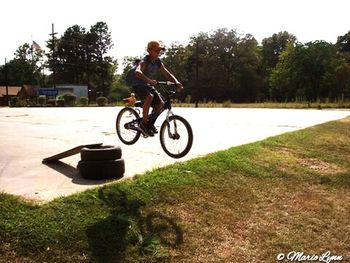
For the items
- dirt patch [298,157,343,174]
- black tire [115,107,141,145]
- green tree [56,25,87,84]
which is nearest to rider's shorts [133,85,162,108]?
black tire [115,107,141,145]

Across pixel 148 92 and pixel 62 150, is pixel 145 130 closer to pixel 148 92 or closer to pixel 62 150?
pixel 148 92

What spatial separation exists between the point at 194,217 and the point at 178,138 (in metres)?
1.70

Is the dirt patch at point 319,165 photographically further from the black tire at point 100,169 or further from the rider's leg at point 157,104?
the black tire at point 100,169

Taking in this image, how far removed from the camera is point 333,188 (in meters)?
8.77

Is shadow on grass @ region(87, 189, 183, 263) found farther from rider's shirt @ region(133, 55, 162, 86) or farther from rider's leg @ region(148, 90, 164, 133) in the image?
rider's shirt @ region(133, 55, 162, 86)

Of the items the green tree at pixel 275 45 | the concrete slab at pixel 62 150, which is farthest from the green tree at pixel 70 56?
the concrete slab at pixel 62 150

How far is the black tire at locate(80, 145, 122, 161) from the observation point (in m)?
7.26

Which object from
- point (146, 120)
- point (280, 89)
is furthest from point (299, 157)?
point (280, 89)

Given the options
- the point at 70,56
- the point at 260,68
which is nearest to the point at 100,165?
the point at 260,68

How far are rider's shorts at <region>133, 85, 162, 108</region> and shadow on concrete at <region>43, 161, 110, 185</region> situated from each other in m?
1.73

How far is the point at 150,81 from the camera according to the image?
705 cm

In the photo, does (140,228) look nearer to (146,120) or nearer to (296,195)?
(146,120)

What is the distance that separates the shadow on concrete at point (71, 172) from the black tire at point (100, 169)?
13cm

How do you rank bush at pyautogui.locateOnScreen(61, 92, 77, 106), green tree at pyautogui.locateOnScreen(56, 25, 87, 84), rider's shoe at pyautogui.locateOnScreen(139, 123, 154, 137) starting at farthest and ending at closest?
1. green tree at pyautogui.locateOnScreen(56, 25, 87, 84)
2. bush at pyautogui.locateOnScreen(61, 92, 77, 106)
3. rider's shoe at pyautogui.locateOnScreen(139, 123, 154, 137)
